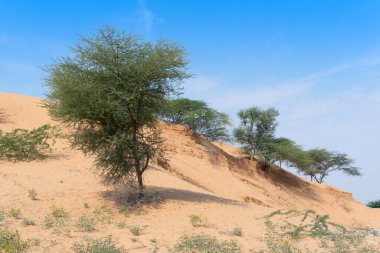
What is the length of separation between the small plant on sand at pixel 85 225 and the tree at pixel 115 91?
8.74ft

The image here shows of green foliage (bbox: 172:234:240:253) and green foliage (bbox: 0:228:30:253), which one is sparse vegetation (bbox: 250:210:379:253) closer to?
green foliage (bbox: 172:234:240:253)

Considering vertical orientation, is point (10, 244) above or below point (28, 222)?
above

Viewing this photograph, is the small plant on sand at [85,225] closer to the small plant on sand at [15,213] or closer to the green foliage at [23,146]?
the small plant on sand at [15,213]

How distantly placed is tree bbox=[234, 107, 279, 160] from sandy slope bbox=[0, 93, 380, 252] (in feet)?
9.56

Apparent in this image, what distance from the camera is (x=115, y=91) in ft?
42.6

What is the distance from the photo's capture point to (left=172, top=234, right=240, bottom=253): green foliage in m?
8.50

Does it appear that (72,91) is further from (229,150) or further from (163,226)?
(229,150)

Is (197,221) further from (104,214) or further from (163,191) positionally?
(163,191)

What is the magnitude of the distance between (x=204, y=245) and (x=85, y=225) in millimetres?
3549

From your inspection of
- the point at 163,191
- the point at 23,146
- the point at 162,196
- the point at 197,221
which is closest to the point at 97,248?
the point at 197,221

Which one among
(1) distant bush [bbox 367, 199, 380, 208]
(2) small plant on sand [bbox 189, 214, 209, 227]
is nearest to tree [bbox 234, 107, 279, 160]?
(1) distant bush [bbox 367, 199, 380, 208]

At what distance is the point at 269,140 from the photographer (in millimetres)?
37688

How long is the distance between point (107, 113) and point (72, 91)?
1343 mm

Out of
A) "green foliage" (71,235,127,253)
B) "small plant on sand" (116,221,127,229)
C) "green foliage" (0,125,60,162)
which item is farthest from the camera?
"green foliage" (0,125,60,162)
